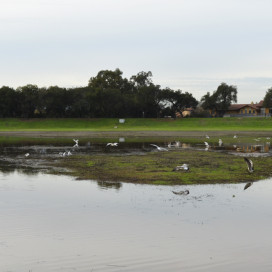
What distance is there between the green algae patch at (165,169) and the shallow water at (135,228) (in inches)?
87.6

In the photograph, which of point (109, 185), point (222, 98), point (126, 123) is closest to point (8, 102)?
point (126, 123)

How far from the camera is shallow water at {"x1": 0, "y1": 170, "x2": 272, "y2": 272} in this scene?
445 inches

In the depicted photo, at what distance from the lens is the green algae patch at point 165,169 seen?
24.4 meters

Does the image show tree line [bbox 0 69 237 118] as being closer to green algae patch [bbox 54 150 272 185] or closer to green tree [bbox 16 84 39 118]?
green tree [bbox 16 84 39 118]

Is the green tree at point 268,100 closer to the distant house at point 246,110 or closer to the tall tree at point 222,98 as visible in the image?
the tall tree at point 222,98

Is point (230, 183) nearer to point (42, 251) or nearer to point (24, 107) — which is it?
point (42, 251)

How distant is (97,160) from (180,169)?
9498 mm

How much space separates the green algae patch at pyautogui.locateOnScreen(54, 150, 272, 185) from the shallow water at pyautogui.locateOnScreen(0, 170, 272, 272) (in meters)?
2.23

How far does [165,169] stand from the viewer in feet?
92.5

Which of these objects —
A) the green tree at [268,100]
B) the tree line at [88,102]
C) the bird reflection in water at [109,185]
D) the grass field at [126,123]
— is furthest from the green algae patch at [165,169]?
the green tree at [268,100]

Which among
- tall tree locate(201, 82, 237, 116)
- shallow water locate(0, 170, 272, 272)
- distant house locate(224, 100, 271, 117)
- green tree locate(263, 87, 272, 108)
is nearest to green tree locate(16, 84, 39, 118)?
tall tree locate(201, 82, 237, 116)

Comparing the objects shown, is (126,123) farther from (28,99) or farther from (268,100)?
(268,100)

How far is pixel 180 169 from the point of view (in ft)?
89.5

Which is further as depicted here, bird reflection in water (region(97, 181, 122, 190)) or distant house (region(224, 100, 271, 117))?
distant house (region(224, 100, 271, 117))
